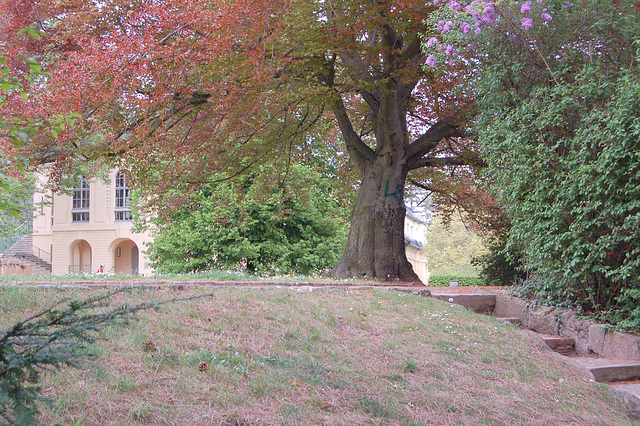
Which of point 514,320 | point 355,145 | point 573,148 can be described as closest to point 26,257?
point 355,145

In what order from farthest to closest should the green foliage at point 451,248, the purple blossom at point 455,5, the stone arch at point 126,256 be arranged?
1. the green foliage at point 451,248
2. the stone arch at point 126,256
3. the purple blossom at point 455,5

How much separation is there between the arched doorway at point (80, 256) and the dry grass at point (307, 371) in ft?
106

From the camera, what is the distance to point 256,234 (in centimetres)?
1866

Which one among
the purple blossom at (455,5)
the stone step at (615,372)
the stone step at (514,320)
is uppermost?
the purple blossom at (455,5)

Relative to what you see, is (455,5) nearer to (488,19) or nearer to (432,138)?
(488,19)

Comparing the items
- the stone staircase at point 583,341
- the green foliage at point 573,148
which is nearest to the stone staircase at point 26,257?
the stone staircase at point 583,341

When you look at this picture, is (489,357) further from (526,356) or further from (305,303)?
(305,303)

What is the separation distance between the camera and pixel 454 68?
30.8ft

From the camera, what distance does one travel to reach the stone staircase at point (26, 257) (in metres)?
31.4

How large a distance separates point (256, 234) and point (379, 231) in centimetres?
768

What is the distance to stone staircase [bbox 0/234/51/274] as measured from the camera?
3140 cm

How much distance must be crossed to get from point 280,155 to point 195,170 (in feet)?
6.92

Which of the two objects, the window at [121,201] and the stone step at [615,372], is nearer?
the stone step at [615,372]

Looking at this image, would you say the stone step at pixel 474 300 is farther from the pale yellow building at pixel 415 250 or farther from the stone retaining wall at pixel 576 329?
the pale yellow building at pixel 415 250
